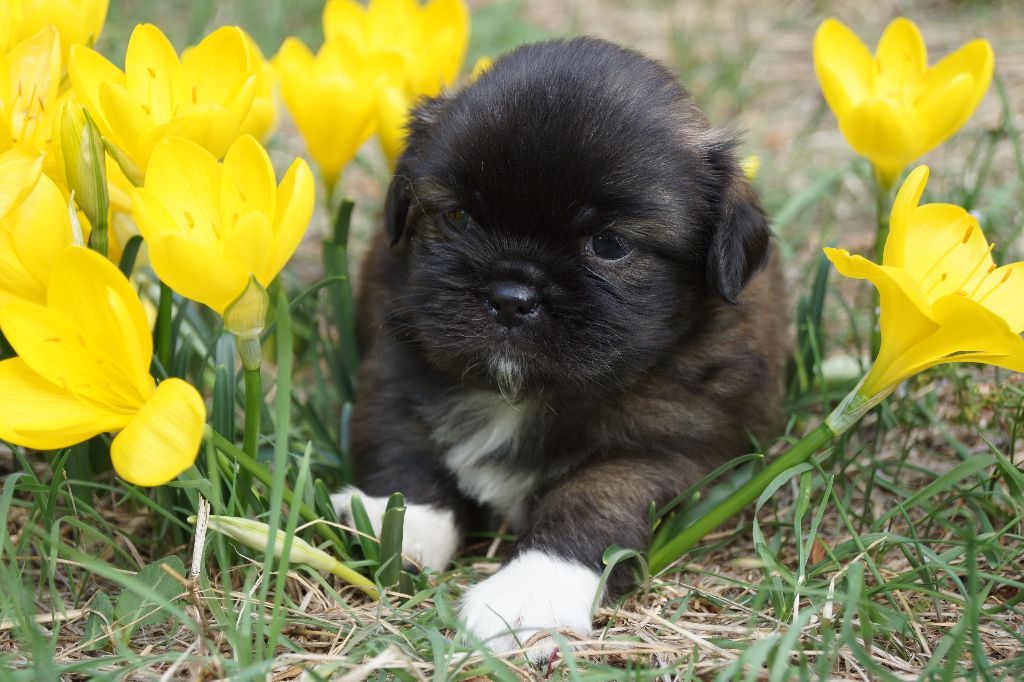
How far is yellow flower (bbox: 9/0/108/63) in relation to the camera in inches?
80.5

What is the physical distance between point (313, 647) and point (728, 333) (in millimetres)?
1104

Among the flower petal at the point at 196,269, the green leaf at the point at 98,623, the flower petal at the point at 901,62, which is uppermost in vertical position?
the flower petal at the point at 901,62

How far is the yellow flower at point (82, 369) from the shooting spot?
1531 mm

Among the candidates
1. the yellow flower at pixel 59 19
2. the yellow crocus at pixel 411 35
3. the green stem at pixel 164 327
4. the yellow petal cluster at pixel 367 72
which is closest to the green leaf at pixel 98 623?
the green stem at pixel 164 327

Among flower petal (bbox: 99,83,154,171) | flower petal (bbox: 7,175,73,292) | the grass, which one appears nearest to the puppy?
the grass

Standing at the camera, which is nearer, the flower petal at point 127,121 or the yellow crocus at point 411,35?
the flower petal at point 127,121

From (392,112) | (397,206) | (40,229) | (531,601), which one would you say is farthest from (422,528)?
(392,112)

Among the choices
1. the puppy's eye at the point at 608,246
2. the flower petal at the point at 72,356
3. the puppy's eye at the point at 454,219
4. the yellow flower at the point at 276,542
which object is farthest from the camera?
the puppy's eye at the point at 454,219

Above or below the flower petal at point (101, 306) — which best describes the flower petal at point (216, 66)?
above

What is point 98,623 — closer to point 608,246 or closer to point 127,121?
point 127,121

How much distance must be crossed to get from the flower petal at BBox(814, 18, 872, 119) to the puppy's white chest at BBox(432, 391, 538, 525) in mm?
1032

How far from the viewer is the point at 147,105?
1954mm

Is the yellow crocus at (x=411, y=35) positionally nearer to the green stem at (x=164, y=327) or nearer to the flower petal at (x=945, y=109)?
the green stem at (x=164, y=327)

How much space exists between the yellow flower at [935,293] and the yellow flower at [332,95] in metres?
1.35
